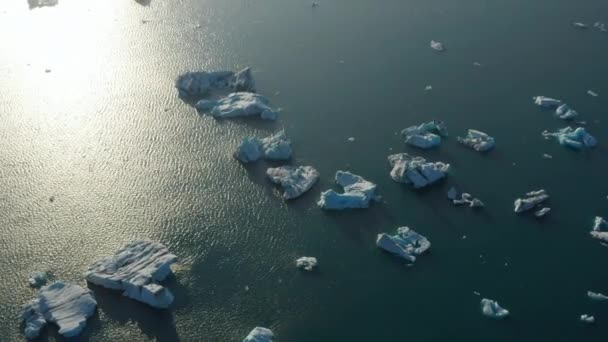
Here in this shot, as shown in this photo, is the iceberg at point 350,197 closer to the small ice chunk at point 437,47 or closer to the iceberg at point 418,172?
the iceberg at point 418,172

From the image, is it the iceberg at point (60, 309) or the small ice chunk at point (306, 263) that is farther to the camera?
the small ice chunk at point (306, 263)

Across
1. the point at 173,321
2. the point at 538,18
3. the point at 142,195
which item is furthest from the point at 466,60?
the point at 173,321

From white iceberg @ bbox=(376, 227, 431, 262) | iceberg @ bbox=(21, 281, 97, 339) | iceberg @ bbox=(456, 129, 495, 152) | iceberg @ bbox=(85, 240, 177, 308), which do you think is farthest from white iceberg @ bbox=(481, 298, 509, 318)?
iceberg @ bbox=(21, 281, 97, 339)

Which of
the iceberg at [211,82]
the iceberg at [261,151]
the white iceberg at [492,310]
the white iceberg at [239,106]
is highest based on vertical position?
the iceberg at [211,82]

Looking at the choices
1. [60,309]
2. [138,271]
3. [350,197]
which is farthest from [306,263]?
[60,309]

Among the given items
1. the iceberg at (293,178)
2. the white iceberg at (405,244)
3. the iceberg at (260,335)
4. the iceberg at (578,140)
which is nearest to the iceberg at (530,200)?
the iceberg at (578,140)

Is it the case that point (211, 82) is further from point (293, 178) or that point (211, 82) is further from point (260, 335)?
point (260, 335)

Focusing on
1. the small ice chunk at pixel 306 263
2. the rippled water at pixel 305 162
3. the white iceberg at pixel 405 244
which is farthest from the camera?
the white iceberg at pixel 405 244
